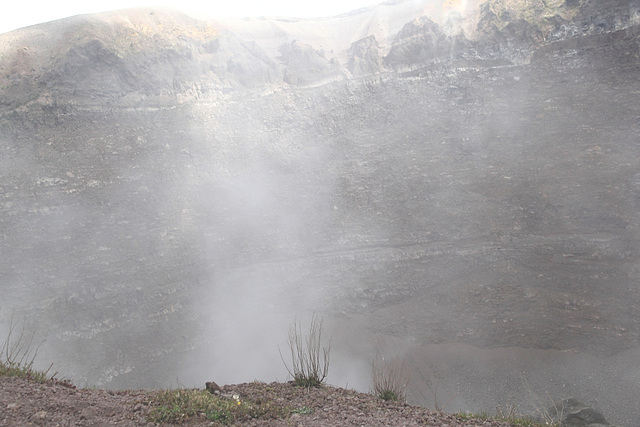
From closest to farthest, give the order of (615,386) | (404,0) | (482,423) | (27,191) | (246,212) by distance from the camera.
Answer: (482,423) → (615,386) → (27,191) → (246,212) → (404,0)

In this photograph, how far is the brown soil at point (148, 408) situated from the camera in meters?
5.59

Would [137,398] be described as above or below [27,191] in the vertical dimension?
below

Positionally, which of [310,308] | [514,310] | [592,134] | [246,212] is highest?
[592,134]

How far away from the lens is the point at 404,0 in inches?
899

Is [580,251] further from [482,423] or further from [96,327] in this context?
[96,327]

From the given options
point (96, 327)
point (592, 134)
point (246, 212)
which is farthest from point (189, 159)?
point (592, 134)

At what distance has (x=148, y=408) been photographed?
5.94 metres

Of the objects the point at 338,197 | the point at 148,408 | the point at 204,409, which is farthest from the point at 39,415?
the point at 338,197

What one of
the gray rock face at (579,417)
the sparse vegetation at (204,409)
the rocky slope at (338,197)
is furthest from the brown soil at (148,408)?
the rocky slope at (338,197)

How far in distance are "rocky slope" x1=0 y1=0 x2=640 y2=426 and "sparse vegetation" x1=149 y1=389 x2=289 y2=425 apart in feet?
25.9

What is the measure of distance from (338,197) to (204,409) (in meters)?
11.7

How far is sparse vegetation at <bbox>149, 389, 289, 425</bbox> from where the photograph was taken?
5.78 metres

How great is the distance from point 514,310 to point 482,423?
945cm

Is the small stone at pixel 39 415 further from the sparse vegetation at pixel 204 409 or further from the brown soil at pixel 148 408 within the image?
the sparse vegetation at pixel 204 409
